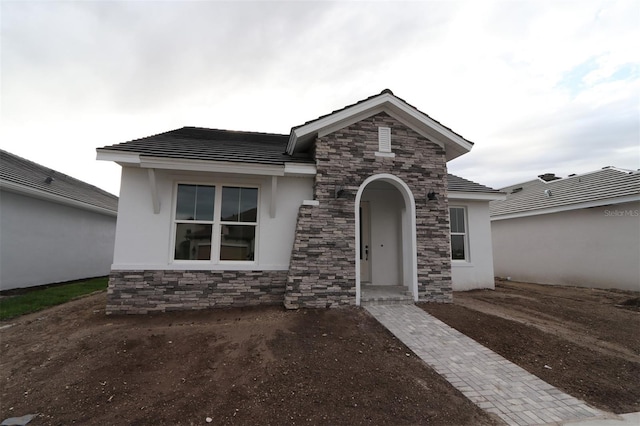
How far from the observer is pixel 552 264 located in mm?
11961

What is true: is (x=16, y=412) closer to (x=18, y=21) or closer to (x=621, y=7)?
(x=18, y=21)

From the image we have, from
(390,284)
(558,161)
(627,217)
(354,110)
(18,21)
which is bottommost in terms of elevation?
(390,284)

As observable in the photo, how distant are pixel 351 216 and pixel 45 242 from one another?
1167 centimetres

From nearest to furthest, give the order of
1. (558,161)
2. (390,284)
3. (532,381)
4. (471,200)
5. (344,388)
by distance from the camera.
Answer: (344,388), (532,381), (390,284), (471,200), (558,161)

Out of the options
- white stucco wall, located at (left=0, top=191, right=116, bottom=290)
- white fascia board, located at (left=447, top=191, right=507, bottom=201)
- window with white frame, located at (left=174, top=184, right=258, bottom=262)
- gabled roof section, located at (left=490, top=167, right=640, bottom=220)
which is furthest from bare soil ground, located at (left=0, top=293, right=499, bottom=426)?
gabled roof section, located at (left=490, top=167, right=640, bottom=220)

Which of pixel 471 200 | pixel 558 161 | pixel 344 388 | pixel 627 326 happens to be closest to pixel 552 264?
pixel 471 200

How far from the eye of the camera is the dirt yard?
2.95 m

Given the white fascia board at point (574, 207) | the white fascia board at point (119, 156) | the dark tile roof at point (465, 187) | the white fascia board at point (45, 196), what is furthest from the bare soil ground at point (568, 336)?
the white fascia board at point (45, 196)

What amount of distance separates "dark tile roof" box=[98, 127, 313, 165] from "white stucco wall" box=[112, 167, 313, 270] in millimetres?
513

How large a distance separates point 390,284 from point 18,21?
39.5ft

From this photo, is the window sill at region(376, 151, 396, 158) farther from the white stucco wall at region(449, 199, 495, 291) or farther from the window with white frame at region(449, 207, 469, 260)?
the window with white frame at region(449, 207, 469, 260)

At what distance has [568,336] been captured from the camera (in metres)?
5.29

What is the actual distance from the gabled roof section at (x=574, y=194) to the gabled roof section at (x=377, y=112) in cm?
717

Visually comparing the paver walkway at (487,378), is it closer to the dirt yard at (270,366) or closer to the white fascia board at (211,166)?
the dirt yard at (270,366)
